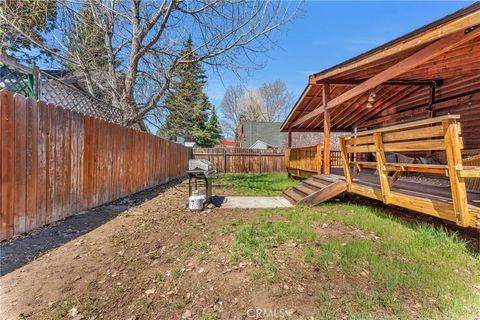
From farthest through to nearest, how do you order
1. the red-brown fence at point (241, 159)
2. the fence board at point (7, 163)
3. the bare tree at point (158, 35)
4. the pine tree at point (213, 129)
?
1. the pine tree at point (213, 129)
2. the red-brown fence at point (241, 159)
3. the bare tree at point (158, 35)
4. the fence board at point (7, 163)

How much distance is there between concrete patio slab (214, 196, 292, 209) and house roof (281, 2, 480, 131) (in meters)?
3.03

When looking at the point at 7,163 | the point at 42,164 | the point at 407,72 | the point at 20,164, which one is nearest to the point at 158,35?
A: the point at 42,164

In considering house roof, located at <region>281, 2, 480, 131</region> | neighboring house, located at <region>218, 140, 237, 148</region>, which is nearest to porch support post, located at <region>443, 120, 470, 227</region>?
house roof, located at <region>281, 2, 480, 131</region>

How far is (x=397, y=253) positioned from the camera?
122 inches

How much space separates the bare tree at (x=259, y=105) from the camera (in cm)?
3712

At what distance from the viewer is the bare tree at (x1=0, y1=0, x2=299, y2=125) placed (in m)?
7.52

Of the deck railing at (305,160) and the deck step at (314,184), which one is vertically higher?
the deck railing at (305,160)

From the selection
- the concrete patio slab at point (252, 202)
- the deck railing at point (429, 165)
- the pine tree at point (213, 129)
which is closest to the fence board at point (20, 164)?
the concrete patio slab at point (252, 202)

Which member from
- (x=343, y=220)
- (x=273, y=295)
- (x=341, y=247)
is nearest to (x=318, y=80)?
(x=343, y=220)

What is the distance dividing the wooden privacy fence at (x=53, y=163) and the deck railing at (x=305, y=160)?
5.78m

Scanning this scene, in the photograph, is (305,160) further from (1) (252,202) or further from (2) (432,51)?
(2) (432,51)

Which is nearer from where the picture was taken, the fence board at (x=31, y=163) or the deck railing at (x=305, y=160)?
the fence board at (x=31, y=163)

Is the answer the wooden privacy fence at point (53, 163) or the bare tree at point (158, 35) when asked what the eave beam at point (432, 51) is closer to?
the bare tree at point (158, 35)

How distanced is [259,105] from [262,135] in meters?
11.0
